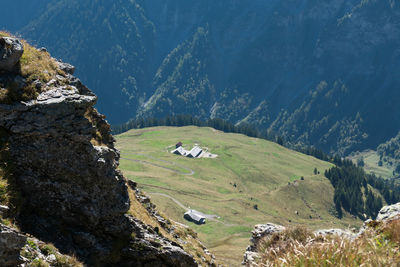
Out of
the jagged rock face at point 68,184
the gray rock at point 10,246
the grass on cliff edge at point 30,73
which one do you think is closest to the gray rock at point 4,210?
the jagged rock face at point 68,184

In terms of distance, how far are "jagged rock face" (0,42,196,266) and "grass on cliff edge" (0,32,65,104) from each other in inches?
23.6

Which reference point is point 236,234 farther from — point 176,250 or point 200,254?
point 176,250

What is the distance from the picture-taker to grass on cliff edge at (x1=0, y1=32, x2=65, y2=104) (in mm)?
22031

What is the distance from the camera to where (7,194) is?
20.0 meters

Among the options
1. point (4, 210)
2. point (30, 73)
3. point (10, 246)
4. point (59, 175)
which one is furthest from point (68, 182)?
point (30, 73)

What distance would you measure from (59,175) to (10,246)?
7270 millimetres

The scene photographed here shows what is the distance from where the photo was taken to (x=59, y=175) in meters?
22.7

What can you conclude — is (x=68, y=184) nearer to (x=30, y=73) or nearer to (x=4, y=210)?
(x=4, y=210)

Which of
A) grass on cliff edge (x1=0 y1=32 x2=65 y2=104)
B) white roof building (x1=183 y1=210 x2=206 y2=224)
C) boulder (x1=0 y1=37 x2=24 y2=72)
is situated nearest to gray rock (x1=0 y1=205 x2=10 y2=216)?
grass on cliff edge (x1=0 y1=32 x2=65 y2=104)

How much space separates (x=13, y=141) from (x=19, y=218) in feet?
15.6

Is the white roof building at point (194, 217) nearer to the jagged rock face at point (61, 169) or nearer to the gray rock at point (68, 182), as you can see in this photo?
the gray rock at point (68, 182)

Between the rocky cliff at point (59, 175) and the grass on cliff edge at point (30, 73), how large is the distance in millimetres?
63

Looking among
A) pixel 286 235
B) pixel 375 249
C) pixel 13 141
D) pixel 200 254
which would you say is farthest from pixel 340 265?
pixel 200 254

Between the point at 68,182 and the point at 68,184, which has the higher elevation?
the point at 68,182
